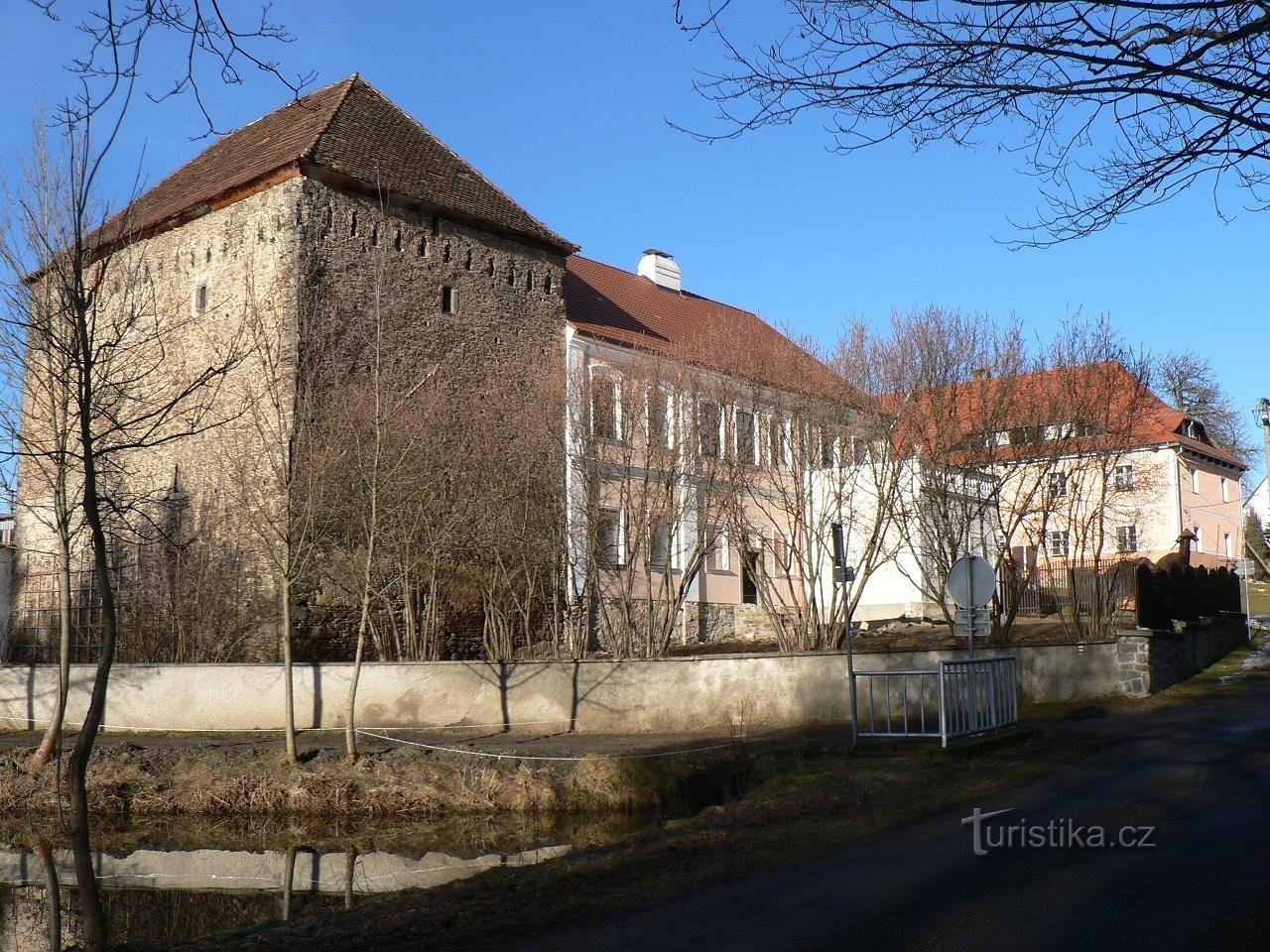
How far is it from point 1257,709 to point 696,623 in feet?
45.8

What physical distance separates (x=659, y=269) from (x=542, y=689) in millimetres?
23746

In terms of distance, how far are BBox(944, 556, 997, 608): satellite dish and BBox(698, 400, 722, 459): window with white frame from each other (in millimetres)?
8172

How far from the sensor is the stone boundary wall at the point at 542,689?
17859 millimetres

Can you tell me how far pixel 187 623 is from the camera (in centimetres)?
2112

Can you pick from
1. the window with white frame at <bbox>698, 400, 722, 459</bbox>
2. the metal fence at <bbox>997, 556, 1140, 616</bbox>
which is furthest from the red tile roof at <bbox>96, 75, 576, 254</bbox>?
the metal fence at <bbox>997, 556, 1140, 616</bbox>

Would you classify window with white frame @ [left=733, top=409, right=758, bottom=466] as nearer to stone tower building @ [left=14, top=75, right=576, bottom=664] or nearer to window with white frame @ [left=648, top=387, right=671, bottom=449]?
window with white frame @ [left=648, top=387, right=671, bottom=449]

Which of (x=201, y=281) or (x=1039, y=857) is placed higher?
(x=201, y=281)

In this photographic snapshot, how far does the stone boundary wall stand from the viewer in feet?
58.6

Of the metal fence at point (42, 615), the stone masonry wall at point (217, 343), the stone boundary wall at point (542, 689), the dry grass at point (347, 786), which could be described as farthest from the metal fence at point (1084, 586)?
the metal fence at point (42, 615)

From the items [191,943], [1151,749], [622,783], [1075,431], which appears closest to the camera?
[191,943]

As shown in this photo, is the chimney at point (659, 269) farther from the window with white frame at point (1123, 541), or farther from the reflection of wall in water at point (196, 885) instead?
the reflection of wall in water at point (196, 885)

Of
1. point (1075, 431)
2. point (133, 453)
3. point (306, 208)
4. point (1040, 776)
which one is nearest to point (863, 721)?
point (1040, 776)

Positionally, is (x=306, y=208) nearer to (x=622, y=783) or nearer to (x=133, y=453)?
(x=133, y=453)

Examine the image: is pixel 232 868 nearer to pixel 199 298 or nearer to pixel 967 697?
pixel 967 697
